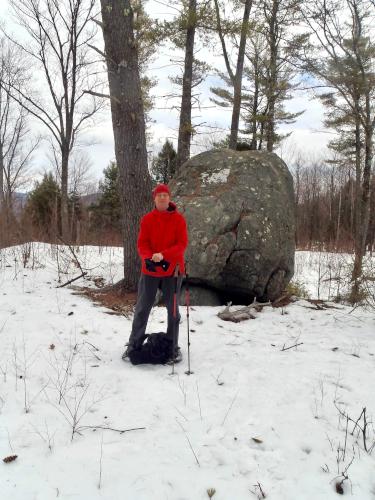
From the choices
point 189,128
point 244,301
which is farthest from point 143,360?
point 189,128

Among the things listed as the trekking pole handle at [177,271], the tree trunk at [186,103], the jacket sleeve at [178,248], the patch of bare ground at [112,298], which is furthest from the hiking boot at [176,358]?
the tree trunk at [186,103]

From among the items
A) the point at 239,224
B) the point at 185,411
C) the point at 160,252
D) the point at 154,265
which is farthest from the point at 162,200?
the point at 239,224

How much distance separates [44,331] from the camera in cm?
431

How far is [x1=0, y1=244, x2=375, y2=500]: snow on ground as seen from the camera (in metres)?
2.08

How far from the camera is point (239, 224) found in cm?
625

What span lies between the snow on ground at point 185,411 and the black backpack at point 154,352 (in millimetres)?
107

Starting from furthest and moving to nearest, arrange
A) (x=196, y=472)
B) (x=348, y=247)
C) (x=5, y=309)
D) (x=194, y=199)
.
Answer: (x=348, y=247) < (x=194, y=199) < (x=5, y=309) < (x=196, y=472)

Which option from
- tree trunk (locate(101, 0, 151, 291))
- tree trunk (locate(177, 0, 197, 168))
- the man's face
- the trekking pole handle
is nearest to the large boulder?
tree trunk (locate(101, 0, 151, 291))

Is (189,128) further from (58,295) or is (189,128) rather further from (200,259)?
(58,295)

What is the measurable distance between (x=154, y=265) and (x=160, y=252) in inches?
6.3

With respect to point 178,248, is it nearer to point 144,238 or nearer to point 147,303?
point 144,238

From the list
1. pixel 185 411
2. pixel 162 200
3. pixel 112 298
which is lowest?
pixel 185 411

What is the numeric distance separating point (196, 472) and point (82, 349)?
220 cm

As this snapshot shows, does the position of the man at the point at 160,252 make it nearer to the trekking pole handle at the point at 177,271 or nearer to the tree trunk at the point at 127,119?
the trekking pole handle at the point at 177,271
